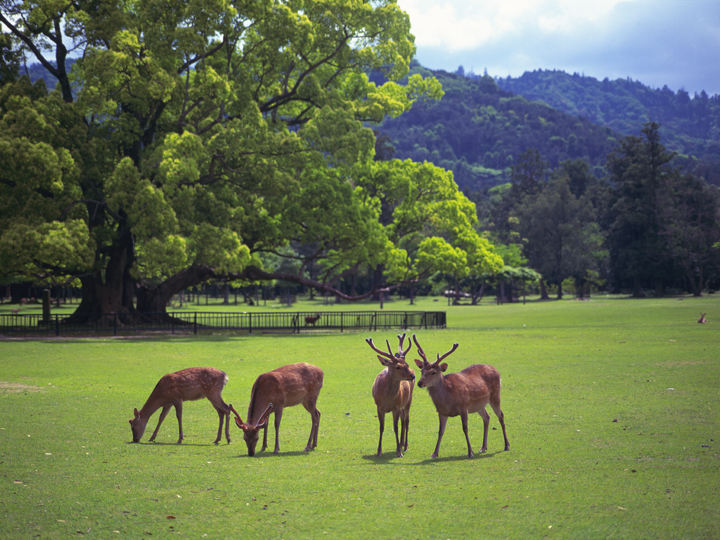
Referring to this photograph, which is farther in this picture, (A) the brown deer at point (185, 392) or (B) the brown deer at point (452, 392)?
(A) the brown deer at point (185, 392)

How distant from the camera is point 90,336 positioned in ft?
98.5

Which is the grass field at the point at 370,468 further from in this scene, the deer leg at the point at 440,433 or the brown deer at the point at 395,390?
the brown deer at the point at 395,390

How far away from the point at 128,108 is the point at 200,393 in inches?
1091

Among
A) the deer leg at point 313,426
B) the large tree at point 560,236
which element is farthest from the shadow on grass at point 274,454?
the large tree at point 560,236

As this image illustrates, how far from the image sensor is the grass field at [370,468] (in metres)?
5.93

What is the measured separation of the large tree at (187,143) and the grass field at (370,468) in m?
14.5

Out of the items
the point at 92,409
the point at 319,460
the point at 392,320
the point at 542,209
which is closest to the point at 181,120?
the point at 392,320

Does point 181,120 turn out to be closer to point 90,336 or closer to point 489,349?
point 90,336

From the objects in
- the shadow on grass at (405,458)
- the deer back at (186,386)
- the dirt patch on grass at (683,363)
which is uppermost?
the deer back at (186,386)

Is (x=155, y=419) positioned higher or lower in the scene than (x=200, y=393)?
lower

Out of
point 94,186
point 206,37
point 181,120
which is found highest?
point 206,37

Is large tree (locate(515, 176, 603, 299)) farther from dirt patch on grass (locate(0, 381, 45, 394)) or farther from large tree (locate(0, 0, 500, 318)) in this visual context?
dirt patch on grass (locate(0, 381, 45, 394))

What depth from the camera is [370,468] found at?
7992mm

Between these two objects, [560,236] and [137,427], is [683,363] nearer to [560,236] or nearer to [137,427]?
[137,427]
